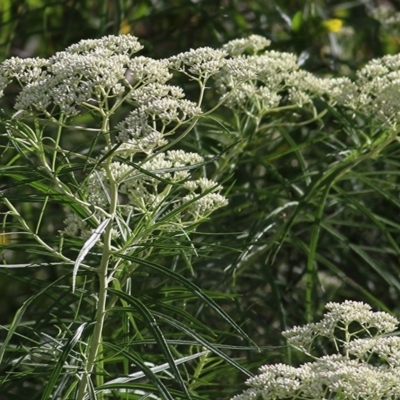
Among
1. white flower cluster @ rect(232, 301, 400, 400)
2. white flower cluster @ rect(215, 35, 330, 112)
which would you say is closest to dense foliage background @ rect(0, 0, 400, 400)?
white flower cluster @ rect(215, 35, 330, 112)

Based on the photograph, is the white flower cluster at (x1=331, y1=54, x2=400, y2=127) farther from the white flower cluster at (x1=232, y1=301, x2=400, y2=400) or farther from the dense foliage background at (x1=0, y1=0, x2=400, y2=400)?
the white flower cluster at (x1=232, y1=301, x2=400, y2=400)

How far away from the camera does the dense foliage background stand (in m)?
1.73

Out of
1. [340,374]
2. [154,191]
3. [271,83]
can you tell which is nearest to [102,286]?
[154,191]

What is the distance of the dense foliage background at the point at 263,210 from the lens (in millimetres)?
1726

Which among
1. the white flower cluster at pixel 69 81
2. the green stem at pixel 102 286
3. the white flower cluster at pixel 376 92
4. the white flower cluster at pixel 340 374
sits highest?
the white flower cluster at pixel 69 81

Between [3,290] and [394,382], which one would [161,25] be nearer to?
[3,290]

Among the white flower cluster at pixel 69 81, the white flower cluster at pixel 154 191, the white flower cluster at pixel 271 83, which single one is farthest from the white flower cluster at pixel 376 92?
the white flower cluster at pixel 69 81

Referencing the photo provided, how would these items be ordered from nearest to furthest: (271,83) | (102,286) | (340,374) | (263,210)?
(340,374) < (102,286) < (271,83) < (263,210)

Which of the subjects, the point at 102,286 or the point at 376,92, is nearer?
the point at 102,286

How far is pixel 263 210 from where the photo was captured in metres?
1.94

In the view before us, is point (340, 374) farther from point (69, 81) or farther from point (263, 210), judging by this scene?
point (263, 210)

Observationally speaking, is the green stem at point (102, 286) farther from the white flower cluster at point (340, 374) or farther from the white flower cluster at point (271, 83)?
the white flower cluster at point (271, 83)

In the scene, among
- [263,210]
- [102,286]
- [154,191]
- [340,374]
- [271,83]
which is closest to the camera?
[340,374]

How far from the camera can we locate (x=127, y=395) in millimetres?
1361
